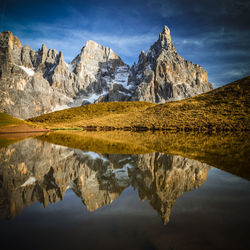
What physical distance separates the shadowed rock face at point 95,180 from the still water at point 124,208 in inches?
0.7

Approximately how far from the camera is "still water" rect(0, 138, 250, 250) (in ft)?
8.00

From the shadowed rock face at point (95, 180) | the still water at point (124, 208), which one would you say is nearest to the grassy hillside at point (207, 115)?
the shadowed rock face at point (95, 180)

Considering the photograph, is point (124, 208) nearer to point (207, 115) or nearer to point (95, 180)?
point (95, 180)

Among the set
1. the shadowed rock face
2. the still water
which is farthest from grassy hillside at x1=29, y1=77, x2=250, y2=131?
the still water

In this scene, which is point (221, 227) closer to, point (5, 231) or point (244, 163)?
point (5, 231)

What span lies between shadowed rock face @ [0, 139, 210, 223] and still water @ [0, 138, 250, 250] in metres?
0.02

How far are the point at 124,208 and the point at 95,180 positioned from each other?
1764 mm

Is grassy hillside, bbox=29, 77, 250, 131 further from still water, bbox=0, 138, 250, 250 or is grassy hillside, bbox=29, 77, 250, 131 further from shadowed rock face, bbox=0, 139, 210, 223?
still water, bbox=0, 138, 250, 250

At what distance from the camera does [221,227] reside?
2.68 meters

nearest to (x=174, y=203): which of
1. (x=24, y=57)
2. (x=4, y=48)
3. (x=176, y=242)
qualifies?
(x=176, y=242)

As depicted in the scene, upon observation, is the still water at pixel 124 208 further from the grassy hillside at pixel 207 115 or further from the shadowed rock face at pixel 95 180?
the grassy hillside at pixel 207 115

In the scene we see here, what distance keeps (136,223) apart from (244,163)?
16.8 feet

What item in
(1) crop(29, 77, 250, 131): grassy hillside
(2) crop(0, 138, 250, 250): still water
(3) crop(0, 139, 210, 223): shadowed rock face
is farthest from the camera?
(1) crop(29, 77, 250, 131): grassy hillside

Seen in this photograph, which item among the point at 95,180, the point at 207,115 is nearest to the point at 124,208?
the point at 95,180
